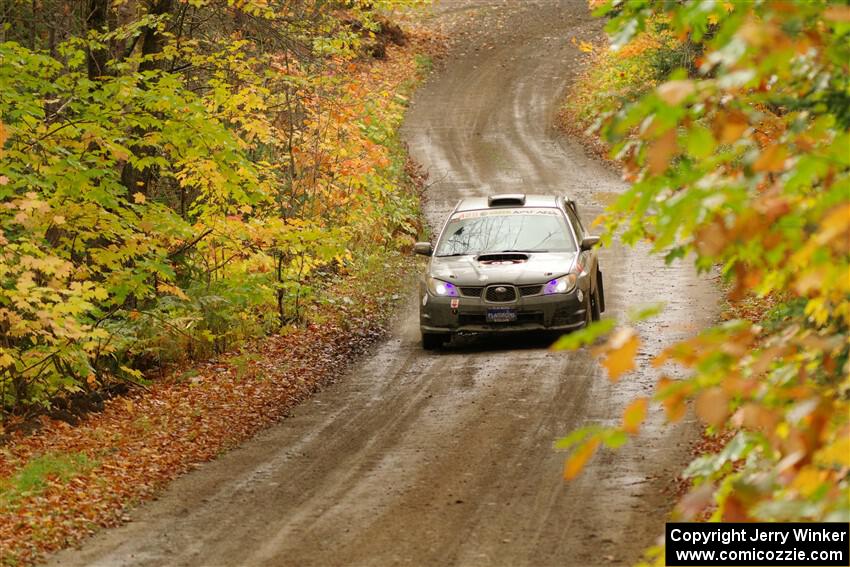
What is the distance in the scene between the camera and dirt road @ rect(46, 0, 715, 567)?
767 cm

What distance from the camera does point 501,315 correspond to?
14.0 metres

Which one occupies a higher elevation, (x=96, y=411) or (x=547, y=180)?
(x=547, y=180)

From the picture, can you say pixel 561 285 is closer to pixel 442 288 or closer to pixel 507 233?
pixel 507 233

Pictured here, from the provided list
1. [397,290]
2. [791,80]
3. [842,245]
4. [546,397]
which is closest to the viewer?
[842,245]

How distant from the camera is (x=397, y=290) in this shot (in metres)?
18.9

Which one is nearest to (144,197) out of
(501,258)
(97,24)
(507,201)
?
(97,24)

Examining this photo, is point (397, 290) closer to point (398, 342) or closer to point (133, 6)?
point (398, 342)

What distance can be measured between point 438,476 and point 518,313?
4.96 metres

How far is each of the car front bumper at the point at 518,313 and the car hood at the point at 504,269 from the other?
0.26 metres

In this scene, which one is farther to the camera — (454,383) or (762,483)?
(454,383)

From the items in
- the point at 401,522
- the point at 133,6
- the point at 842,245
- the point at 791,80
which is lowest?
the point at 401,522

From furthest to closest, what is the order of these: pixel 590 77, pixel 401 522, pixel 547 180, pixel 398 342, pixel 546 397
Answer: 1. pixel 590 77
2. pixel 547 180
3. pixel 398 342
4. pixel 546 397
5. pixel 401 522

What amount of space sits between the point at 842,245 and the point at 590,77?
1496 inches

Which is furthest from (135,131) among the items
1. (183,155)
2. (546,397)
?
(546,397)
